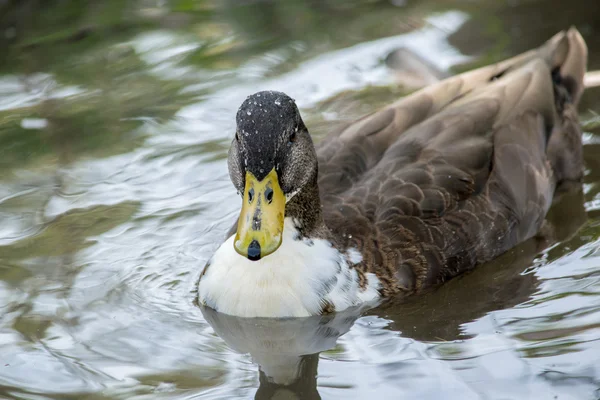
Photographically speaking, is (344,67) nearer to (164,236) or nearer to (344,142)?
(344,142)

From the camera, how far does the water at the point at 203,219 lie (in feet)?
18.9

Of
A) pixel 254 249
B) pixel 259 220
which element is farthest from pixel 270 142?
pixel 254 249

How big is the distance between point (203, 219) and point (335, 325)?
5.94 ft

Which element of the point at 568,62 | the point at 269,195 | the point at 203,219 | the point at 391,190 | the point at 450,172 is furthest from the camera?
the point at 568,62

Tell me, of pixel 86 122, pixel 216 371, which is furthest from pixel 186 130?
pixel 216 371

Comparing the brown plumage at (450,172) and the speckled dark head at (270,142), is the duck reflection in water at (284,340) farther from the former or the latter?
the speckled dark head at (270,142)

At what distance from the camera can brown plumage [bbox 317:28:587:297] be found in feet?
22.0

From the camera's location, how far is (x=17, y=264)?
713cm

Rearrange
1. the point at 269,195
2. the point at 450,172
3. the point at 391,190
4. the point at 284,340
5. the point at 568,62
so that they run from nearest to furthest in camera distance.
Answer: the point at 269,195 → the point at 284,340 → the point at 391,190 → the point at 450,172 → the point at 568,62

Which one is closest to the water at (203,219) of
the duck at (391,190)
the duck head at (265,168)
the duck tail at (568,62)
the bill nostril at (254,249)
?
the duck at (391,190)

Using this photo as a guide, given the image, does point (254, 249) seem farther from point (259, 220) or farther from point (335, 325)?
point (335, 325)

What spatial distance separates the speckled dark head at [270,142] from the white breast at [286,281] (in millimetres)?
386

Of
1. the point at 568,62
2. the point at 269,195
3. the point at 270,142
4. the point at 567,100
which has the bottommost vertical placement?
the point at 567,100

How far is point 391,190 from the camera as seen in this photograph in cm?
687
